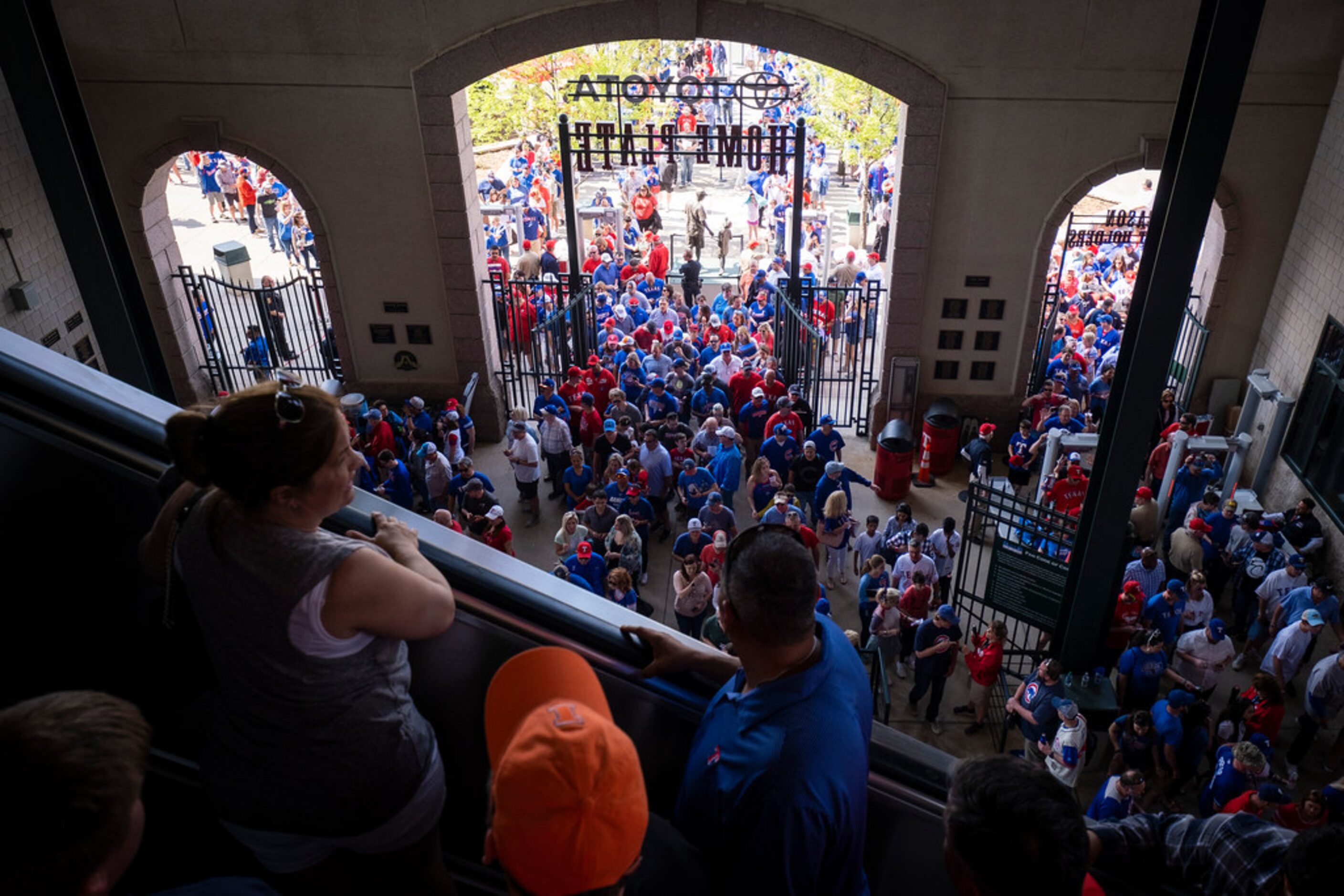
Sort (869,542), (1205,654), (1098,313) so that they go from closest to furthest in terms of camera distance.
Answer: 1. (1205,654)
2. (869,542)
3. (1098,313)

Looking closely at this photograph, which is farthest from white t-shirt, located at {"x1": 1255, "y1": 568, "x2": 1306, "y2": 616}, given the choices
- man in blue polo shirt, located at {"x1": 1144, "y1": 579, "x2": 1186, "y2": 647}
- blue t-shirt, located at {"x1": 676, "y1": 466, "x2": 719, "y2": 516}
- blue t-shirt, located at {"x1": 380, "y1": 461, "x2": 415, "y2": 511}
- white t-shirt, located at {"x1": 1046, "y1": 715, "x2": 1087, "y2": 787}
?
blue t-shirt, located at {"x1": 380, "y1": 461, "x2": 415, "y2": 511}

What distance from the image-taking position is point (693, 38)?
44.4ft

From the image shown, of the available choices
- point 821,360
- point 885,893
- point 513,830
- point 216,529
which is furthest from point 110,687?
point 821,360

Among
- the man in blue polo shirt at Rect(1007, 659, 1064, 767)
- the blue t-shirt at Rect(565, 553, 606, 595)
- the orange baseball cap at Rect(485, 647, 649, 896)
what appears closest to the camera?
the orange baseball cap at Rect(485, 647, 649, 896)

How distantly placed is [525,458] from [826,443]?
3997mm

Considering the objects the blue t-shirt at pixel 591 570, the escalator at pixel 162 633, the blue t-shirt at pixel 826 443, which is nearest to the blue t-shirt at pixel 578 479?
the blue t-shirt at pixel 591 570

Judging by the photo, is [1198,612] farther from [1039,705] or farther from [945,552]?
[945,552]

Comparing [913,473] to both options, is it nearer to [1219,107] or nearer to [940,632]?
[940,632]

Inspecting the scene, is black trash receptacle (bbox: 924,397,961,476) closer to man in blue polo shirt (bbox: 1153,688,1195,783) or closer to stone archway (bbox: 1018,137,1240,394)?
stone archway (bbox: 1018,137,1240,394)

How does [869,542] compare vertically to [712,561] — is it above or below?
below

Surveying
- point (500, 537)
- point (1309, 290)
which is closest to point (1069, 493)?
point (1309, 290)

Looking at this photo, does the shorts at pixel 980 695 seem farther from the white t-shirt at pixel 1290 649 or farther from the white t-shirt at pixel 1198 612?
the white t-shirt at pixel 1290 649

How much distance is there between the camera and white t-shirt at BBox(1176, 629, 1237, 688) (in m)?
8.88

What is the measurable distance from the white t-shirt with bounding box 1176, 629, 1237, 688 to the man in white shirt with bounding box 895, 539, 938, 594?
95.5 inches
